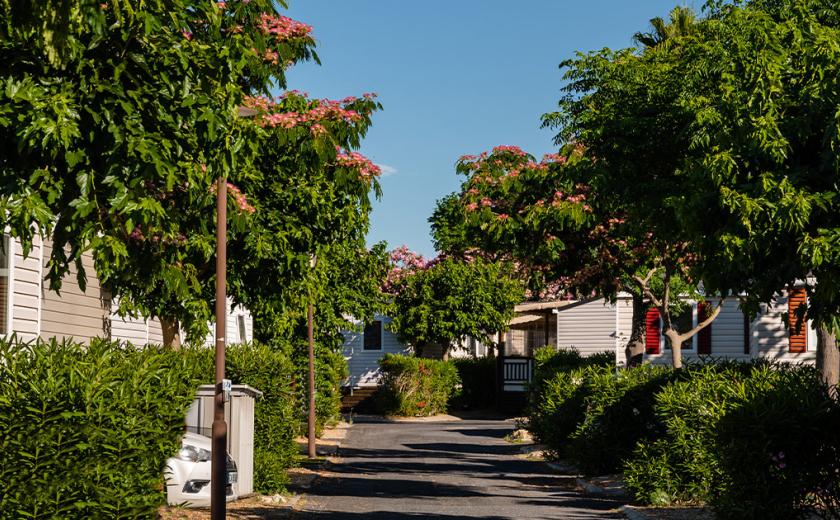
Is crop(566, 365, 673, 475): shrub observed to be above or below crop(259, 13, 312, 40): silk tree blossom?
below

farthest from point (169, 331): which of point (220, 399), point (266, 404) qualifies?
point (220, 399)

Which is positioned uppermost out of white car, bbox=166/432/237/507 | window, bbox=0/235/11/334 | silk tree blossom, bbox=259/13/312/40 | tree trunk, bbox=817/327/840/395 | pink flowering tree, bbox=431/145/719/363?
silk tree blossom, bbox=259/13/312/40

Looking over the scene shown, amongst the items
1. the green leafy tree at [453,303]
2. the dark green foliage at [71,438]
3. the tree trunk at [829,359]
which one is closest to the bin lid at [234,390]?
the dark green foliage at [71,438]

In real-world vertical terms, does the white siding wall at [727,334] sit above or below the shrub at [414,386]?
above

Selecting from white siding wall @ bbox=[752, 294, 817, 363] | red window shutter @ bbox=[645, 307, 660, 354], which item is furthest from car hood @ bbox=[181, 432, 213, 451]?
white siding wall @ bbox=[752, 294, 817, 363]

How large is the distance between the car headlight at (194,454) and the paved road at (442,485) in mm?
1719

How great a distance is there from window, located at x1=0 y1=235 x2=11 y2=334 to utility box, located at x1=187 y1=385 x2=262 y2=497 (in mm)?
2955

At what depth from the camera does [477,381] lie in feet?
167

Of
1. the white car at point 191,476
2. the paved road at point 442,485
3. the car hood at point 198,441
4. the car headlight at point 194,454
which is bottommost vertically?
the paved road at point 442,485

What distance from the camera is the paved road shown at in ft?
54.4

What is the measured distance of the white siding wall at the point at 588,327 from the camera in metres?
43.6

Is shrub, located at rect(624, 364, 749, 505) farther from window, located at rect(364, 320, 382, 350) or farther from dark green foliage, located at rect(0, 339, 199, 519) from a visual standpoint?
window, located at rect(364, 320, 382, 350)

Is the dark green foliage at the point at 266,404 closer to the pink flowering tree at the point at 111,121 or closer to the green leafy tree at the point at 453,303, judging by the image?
the pink flowering tree at the point at 111,121

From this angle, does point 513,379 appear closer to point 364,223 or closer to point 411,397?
point 411,397
